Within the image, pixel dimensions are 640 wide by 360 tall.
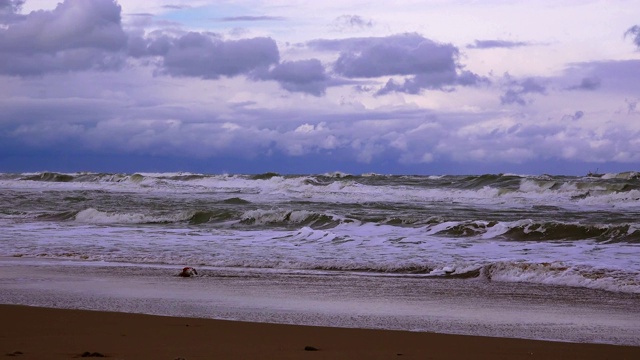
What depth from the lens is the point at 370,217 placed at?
64.0 feet

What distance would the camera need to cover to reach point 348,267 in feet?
36.8

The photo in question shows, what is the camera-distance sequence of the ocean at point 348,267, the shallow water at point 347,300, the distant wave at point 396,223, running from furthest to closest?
the distant wave at point 396,223, the ocean at point 348,267, the shallow water at point 347,300

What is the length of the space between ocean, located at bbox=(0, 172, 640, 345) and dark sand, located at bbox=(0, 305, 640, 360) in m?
0.51

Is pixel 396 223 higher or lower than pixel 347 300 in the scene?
higher

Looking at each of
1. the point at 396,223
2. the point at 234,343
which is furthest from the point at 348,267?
the point at 396,223

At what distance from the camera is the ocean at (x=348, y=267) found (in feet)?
24.1

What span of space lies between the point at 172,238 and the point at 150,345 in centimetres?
1027

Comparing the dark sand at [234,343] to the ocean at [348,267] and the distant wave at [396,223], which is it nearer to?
the ocean at [348,267]

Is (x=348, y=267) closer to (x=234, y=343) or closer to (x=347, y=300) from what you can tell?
(x=347, y=300)

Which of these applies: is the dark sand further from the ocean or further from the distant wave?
the distant wave

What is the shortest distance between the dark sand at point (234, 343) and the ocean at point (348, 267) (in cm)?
51

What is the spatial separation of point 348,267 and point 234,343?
18.6ft

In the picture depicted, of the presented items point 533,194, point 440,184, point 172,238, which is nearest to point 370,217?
point 172,238

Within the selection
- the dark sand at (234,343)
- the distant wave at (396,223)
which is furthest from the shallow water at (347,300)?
the distant wave at (396,223)
